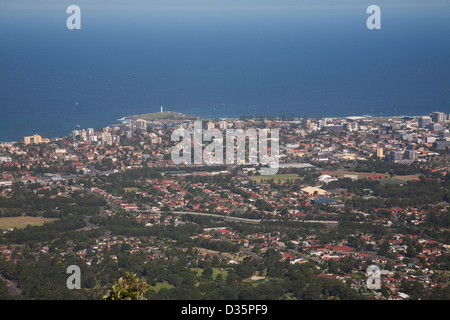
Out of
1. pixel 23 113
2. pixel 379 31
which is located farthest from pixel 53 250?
pixel 379 31

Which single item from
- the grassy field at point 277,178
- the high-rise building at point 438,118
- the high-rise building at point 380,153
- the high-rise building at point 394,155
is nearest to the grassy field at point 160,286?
the grassy field at point 277,178

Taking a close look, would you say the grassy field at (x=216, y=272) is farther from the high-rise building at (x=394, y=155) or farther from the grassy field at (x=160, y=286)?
the high-rise building at (x=394, y=155)

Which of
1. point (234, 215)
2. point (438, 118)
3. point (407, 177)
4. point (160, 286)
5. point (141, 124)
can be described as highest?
Answer: point (438, 118)

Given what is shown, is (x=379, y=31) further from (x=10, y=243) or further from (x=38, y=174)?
(x=10, y=243)

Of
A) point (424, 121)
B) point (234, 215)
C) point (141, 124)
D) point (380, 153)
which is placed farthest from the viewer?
point (141, 124)

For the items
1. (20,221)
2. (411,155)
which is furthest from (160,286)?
(411,155)

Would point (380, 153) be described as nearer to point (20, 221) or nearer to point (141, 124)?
point (141, 124)

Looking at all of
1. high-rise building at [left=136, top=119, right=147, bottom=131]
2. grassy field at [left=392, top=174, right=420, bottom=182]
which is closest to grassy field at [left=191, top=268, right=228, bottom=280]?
grassy field at [left=392, top=174, right=420, bottom=182]
